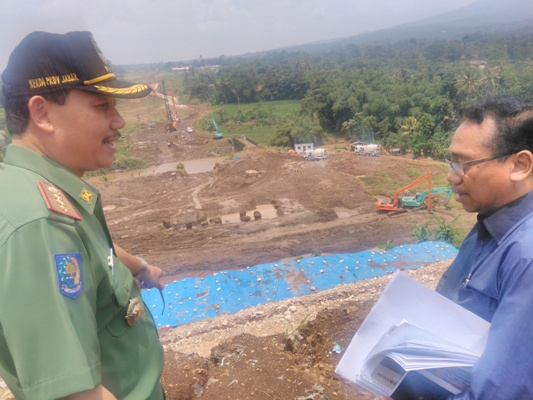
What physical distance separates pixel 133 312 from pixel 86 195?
368 mm

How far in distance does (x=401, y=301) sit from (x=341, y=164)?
17.3m

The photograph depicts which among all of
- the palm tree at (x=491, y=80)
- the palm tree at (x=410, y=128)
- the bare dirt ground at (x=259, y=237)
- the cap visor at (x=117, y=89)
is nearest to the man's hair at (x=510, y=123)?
the cap visor at (x=117, y=89)

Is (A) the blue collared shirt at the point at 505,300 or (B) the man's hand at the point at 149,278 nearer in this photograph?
(A) the blue collared shirt at the point at 505,300

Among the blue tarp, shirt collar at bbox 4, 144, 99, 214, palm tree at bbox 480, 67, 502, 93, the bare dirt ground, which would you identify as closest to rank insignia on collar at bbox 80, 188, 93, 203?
shirt collar at bbox 4, 144, 99, 214

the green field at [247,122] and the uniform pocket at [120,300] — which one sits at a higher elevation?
the uniform pocket at [120,300]

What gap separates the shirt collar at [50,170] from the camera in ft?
3.54

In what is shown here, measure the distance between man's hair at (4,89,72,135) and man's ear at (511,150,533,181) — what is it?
1.39 meters

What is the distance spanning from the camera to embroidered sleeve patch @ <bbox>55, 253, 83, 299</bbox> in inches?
35.7

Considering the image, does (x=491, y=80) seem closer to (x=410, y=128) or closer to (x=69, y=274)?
(x=410, y=128)

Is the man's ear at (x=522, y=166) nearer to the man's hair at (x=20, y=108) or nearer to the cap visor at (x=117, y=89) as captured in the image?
the cap visor at (x=117, y=89)

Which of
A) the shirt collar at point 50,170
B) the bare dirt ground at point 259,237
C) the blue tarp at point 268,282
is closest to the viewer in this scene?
the shirt collar at point 50,170

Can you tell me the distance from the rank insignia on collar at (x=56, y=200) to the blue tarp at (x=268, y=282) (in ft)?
14.9

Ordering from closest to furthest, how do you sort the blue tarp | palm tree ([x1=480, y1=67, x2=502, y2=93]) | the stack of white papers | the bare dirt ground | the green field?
the stack of white papers → the bare dirt ground → the blue tarp → palm tree ([x1=480, y1=67, x2=502, y2=93]) → the green field

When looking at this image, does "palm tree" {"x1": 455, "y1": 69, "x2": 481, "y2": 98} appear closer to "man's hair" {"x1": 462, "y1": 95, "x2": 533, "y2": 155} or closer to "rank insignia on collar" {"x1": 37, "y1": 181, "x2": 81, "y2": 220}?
"man's hair" {"x1": 462, "y1": 95, "x2": 533, "y2": 155}
